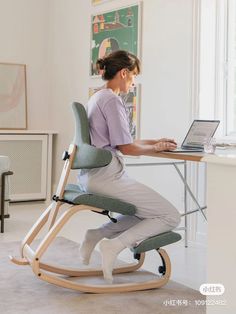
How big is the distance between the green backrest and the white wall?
3.35m

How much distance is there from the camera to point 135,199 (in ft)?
8.91

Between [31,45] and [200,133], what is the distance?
3478mm

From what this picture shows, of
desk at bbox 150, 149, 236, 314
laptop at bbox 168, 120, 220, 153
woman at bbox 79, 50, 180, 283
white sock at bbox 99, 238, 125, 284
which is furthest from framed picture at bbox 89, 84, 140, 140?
desk at bbox 150, 149, 236, 314

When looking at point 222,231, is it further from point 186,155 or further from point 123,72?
point 123,72

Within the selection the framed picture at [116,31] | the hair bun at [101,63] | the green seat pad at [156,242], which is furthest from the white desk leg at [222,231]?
the framed picture at [116,31]

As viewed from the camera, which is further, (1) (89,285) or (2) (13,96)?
(2) (13,96)

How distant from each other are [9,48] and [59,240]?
9.25ft

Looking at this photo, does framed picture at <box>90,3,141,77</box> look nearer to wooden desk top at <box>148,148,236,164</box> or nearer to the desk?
wooden desk top at <box>148,148,236,164</box>

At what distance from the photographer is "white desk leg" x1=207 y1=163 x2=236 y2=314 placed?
5.66ft

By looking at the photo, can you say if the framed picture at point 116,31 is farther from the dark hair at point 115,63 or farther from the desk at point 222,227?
the desk at point 222,227

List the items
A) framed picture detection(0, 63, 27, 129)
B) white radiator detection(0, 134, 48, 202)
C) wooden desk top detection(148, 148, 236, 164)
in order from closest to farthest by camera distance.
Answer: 1. wooden desk top detection(148, 148, 236, 164)
2. white radiator detection(0, 134, 48, 202)
3. framed picture detection(0, 63, 27, 129)

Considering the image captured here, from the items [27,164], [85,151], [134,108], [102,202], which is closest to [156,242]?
[102,202]

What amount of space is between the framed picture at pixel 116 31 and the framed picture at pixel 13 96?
978 millimetres

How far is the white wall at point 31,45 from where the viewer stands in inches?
231
